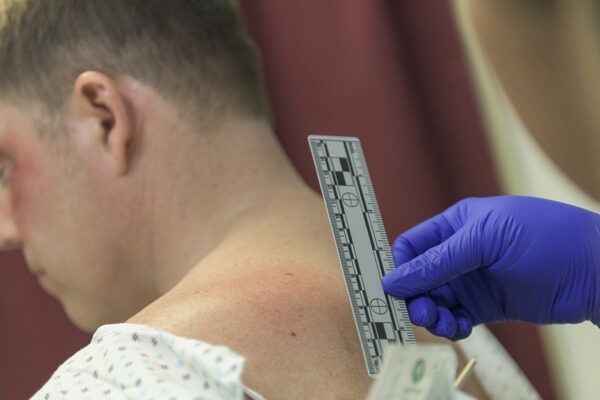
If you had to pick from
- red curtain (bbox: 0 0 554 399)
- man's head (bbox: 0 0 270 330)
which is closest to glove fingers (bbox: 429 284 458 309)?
man's head (bbox: 0 0 270 330)

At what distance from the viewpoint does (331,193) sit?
31.8 inches

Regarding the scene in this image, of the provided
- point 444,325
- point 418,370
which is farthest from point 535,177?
point 418,370

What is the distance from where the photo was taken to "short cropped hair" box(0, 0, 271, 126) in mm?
1069

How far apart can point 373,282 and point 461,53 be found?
1.11 m

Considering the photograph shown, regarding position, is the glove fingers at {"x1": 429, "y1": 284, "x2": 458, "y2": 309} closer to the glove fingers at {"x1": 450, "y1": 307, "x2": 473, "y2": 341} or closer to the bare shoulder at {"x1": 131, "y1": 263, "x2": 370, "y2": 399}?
the glove fingers at {"x1": 450, "y1": 307, "x2": 473, "y2": 341}

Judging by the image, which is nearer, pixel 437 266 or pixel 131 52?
pixel 437 266

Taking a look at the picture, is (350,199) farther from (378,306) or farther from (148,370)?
(148,370)

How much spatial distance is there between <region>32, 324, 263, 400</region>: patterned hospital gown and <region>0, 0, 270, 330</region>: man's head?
0.31 meters

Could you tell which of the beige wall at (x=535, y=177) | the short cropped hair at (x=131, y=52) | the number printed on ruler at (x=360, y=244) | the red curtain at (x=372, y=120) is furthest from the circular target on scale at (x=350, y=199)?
the beige wall at (x=535, y=177)

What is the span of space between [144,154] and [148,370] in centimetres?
46

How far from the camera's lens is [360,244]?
31.8 inches

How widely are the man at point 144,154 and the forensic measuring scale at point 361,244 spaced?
0.09 metres

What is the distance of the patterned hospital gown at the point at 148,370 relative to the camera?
65cm

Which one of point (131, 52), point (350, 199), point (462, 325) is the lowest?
point (462, 325)
